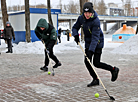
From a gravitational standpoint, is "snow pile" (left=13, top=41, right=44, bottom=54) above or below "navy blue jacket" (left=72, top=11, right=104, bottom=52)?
below

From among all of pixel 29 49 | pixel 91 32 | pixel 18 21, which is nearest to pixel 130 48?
pixel 29 49

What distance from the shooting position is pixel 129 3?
130 metres

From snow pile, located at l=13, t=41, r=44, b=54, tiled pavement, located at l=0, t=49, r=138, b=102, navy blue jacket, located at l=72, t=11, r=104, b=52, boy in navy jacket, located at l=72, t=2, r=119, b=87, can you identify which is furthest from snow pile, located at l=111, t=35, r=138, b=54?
navy blue jacket, located at l=72, t=11, r=104, b=52

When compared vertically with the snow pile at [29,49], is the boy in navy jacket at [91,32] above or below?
above

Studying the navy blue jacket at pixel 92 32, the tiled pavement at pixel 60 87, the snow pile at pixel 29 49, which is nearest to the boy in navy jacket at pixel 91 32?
the navy blue jacket at pixel 92 32

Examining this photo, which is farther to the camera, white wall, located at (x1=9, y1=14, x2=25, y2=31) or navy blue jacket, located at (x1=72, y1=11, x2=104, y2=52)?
white wall, located at (x1=9, y1=14, x2=25, y2=31)

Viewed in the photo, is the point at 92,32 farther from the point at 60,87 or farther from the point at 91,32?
the point at 60,87

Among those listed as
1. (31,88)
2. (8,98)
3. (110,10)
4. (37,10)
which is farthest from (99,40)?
(110,10)

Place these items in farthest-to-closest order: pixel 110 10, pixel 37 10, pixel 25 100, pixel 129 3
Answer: pixel 110 10 → pixel 129 3 → pixel 37 10 → pixel 25 100

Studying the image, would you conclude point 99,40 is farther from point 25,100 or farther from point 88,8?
point 25,100

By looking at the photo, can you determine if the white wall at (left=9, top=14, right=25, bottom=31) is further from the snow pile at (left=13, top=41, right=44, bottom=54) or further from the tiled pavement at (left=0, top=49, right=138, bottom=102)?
the tiled pavement at (left=0, top=49, right=138, bottom=102)

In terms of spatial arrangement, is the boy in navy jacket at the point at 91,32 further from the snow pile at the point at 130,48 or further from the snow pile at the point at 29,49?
the snow pile at the point at 29,49

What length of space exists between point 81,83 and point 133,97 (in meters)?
1.68

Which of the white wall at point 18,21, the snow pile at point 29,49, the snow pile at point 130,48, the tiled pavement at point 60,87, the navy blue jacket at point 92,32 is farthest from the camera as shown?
the white wall at point 18,21
